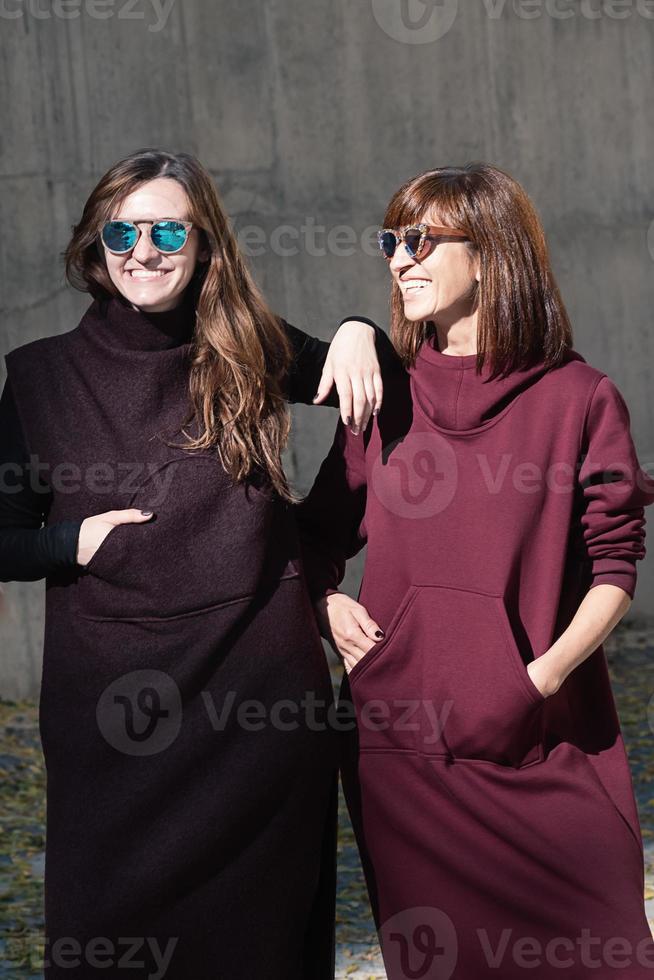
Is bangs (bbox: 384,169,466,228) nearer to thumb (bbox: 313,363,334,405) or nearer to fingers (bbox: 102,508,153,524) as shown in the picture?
thumb (bbox: 313,363,334,405)

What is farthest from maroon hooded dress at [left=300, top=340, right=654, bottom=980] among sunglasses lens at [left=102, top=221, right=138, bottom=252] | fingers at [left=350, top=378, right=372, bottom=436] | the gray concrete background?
the gray concrete background

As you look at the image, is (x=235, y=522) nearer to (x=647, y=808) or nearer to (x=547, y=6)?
(x=647, y=808)

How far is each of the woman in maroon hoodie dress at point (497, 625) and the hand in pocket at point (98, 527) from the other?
0.52m

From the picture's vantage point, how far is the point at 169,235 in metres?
2.58

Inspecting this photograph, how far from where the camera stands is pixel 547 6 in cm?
837

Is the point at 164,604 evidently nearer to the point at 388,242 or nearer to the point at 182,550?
the point at 182,550

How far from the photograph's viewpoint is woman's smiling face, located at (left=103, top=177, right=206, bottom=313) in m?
2.58

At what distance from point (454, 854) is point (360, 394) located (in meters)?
0.95

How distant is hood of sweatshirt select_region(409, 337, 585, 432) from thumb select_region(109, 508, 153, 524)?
62cm

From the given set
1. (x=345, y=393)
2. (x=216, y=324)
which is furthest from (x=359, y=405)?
(x=216, y=324)

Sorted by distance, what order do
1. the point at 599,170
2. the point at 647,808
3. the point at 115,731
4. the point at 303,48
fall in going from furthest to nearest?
1. the point at 599,170
2. the point at 303,48
3. the point at 647,808
4. the point at 115,731

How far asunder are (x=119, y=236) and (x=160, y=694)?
0.89 m

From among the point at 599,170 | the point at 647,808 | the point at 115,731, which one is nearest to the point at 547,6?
the point at 599,170

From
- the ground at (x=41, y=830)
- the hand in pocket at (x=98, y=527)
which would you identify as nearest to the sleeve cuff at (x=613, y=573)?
the hand in pocket at (x=98, y=527)
